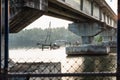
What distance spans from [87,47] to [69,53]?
3.16 m

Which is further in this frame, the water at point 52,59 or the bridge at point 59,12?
the water at point 52,59

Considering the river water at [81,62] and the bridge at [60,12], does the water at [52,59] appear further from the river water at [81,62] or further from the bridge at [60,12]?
the bridge at [60,12]

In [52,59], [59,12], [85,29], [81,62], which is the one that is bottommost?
[52,59]

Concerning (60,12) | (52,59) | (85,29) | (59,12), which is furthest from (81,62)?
(85,29)

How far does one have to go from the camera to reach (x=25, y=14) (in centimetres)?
1975

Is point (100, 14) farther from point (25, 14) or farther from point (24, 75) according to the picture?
point (24, 75)

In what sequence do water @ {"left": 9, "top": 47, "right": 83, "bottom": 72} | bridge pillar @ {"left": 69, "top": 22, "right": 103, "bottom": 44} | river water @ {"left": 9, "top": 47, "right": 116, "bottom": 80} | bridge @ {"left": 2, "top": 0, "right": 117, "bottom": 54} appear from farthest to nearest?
bridge pillar @ {"left": 69, "top": 22, "right": 103, "bottom": 44} → water @ {"left": 9, "top": 47, "right": 83, "bottom": 72} → river water @ {"left": 9, "top": 47, "right": 116, "bottom": 80} → bridge @ {"left": 2, "top": 0, "right": 117, "bottom": 54}

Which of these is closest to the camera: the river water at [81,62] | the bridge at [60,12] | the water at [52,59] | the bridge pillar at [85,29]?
the bridge at [60,12]

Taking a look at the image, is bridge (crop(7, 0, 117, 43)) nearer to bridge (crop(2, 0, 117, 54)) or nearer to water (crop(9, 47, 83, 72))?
bridge (crop(2, 0, 117, 54))

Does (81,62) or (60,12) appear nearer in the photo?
(60,12)

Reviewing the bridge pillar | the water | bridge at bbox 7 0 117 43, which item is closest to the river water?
the water

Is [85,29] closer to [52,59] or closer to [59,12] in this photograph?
[52,59]

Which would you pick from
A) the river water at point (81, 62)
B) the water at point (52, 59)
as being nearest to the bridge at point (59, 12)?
the river water at point (81, 62)

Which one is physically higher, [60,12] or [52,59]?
[60,12]
